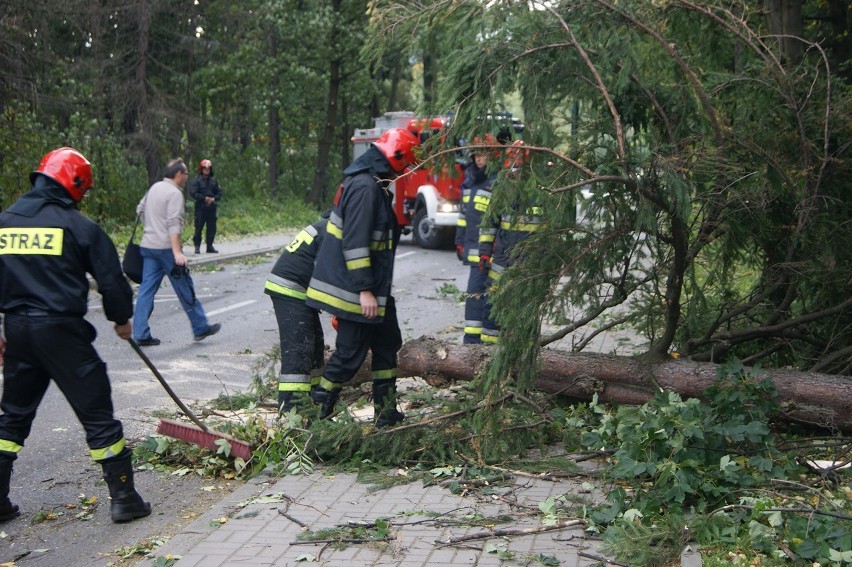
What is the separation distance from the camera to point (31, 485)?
18.1 ft

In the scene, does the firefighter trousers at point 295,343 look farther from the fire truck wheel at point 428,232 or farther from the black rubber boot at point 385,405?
the fire truck wheel at point 428,232

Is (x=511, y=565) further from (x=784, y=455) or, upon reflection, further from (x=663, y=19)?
(x=663, y=19)

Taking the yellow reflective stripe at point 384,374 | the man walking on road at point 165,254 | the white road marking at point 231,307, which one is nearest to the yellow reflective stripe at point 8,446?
the yellow reflective stripe at point 384,374

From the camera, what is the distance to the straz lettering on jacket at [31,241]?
4.78 meters

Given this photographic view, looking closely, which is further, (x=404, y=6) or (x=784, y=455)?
(x=404, y=6)

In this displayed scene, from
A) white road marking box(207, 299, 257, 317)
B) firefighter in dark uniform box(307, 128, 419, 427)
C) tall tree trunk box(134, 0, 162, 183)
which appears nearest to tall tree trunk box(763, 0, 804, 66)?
firefighter in dark uniform box(307, 128, 419, 427)

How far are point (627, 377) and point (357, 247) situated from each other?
1.90 metres

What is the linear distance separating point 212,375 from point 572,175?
453cm

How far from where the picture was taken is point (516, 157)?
17.8ft

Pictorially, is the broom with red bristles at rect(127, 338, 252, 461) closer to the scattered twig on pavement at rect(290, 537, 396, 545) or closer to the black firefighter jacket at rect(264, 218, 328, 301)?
the black firefighter jacket at rect(264, 218, 328, 301)

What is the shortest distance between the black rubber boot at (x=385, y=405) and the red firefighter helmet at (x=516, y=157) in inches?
63.9

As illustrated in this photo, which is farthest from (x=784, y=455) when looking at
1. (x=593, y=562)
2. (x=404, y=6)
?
(x=404, y=6)

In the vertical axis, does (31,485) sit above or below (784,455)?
below

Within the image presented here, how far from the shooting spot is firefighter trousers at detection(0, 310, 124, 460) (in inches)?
188
